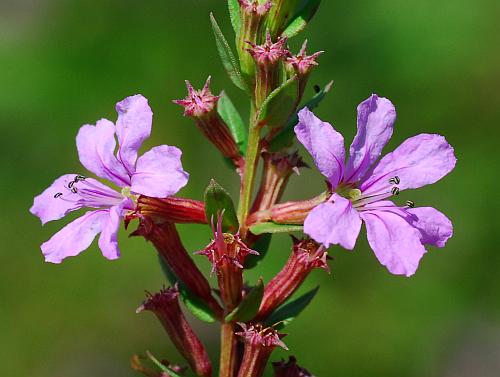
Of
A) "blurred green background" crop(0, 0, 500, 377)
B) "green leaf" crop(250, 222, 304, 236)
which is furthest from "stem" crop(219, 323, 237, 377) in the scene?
"blurred green background" crop(0, 0, 500, 377)

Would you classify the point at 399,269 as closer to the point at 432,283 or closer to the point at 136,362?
the point at 136,362

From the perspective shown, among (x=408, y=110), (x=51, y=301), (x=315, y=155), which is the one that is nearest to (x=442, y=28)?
(x=408, y=110)

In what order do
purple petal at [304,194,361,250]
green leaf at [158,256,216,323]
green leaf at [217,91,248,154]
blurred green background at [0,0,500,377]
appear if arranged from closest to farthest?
A: purple petal at [304,194,361,250] < green leaf at [158,256,216,323] < green leaf at [217,91,248,154] < blurred green background at [0,0,500,377]

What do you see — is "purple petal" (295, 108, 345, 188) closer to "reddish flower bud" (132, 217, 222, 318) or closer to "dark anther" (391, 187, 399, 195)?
"dark anther" (391, 187, 399, 195)

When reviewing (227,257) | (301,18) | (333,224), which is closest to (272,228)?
(227,257)

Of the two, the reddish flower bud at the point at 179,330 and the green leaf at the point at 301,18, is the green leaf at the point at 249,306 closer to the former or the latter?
the reddish flower bud at the point at 179,330

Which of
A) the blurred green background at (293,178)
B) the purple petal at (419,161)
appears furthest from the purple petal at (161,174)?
the blurred green background at (293,178)
